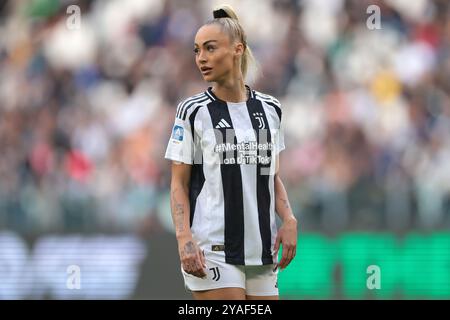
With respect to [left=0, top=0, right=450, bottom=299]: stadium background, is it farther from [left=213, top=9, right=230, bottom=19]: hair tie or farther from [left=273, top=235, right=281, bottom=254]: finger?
[left=213, top=9, right=230, bottom=19]: hair tie

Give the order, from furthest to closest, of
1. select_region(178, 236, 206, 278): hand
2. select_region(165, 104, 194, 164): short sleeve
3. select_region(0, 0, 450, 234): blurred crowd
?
select_region(0, 0, 450, 234): blurred crowd → select_region(165, 104, 194, 164): short sleeve → select_region(178, 236, 206, 278): hand

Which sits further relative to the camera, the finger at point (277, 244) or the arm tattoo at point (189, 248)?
the finger at point (277, 244)

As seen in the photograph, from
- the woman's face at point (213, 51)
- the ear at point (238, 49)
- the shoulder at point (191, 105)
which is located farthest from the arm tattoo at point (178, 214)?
the ear at point (238, 49)

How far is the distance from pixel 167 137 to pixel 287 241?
535 cm

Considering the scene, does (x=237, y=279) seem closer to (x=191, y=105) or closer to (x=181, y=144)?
(x=181, y=144)

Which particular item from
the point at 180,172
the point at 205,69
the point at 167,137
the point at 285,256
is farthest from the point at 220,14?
the point at 167,137

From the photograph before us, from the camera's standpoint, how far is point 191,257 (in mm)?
4289

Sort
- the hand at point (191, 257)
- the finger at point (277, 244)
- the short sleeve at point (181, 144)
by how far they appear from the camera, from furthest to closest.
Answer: the finger at point (277, 244)
the short sleeve at point (181, 144)
the hand at point (191, 257)

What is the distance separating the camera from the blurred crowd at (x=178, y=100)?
9.16 m

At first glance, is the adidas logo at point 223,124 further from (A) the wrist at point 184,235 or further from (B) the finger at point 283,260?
(B) the finger at point 283,260

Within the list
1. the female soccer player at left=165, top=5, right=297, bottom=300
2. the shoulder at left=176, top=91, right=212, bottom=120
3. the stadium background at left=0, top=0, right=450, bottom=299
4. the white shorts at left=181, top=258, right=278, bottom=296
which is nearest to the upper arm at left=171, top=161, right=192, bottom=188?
the female soccer player at left=165, top=5, right=297, bottom=300

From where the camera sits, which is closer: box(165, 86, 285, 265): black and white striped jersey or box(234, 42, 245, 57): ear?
Result: box(165, 86, 285, 265): black and white striped jersey

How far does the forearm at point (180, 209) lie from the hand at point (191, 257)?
5 centimetres

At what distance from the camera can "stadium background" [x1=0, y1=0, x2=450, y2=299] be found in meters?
8.58
